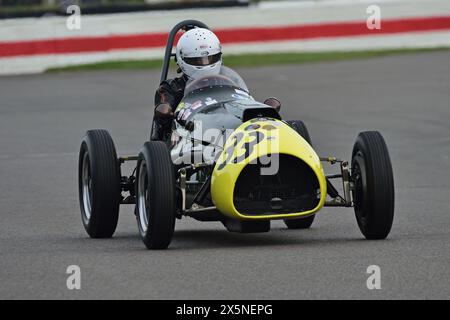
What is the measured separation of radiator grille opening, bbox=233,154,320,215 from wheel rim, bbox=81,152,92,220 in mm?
1840

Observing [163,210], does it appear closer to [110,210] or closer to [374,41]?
[110,210]

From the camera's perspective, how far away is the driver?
11.2 m

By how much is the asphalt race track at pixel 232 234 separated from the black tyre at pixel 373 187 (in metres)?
0.17

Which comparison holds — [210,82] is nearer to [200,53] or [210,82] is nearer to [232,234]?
[200,53]

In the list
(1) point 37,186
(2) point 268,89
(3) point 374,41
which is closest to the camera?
(1) point 37,186

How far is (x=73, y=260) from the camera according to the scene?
914 centimetres

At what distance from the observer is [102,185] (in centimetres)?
1030

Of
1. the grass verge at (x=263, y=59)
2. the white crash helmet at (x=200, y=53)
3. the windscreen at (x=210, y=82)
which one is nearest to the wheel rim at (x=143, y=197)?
the windscreen at (x=210, y=82)

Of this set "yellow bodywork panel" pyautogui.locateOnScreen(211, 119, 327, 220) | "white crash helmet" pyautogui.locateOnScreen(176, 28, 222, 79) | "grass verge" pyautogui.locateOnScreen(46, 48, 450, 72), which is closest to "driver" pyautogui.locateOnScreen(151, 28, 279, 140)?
"white crash helmet" pyautogui.locateOnScreen(176, 28, 222, 79)

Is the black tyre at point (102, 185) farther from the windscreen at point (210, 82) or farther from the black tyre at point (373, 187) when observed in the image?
the black tyre at point (373, 187)

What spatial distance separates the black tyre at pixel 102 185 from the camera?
1032 cm
